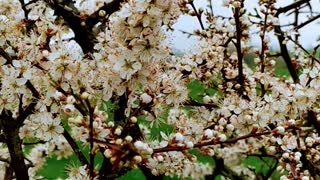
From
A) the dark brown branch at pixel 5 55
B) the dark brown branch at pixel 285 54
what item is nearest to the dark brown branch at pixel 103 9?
the dark brown branch at pixel 285 54

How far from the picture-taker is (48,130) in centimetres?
193

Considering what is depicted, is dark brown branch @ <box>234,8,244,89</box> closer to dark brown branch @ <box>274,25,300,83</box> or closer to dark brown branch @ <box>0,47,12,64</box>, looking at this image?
dark brown branch @ <box>274,25,300,83</box>

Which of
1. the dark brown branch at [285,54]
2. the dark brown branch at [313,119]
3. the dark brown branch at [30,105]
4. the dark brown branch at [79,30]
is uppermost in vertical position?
the dark brown branch at [79,30]

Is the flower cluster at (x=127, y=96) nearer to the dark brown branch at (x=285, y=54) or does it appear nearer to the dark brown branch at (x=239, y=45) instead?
the dark brown branch at (x=239, y=45)

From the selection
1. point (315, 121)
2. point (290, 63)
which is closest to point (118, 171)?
point (315, 121)

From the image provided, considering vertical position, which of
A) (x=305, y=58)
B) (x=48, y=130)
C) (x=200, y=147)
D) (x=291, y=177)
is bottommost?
(x=291, y=177)

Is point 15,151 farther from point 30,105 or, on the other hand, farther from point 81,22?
point 81,22

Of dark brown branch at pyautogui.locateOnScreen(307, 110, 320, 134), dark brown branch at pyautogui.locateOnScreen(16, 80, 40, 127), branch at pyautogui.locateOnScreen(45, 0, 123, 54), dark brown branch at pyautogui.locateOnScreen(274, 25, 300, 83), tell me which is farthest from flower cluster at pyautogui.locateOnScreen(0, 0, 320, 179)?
dark brown branch at pyautogui.locateOnScreen(274, 25, 300, 83)

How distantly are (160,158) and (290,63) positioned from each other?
2.03 metres

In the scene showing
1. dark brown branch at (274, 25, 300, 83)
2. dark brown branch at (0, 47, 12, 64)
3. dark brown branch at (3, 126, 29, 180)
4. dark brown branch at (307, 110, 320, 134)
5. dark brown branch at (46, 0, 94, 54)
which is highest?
dark brown branch at (46, 0, 94, 54)

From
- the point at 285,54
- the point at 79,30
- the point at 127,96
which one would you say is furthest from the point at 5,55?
the point at 285,54

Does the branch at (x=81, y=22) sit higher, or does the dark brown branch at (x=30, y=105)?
the branch at (x=81, y=22)

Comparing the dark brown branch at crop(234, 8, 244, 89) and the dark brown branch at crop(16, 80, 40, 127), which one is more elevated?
the dark brown branch at crop(234, 8, 244, 89)

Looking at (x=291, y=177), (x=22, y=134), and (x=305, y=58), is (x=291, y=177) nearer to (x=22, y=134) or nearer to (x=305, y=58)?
(x=22, y=134)
